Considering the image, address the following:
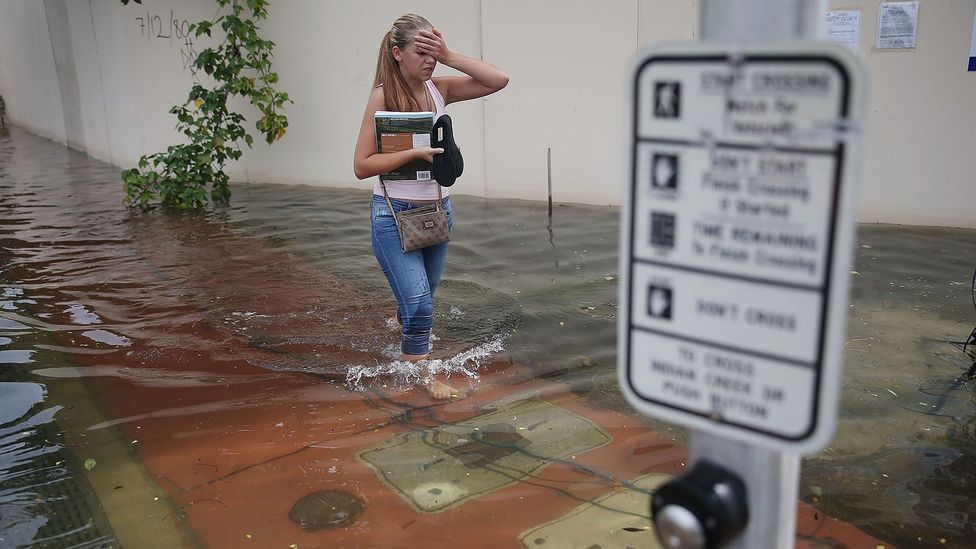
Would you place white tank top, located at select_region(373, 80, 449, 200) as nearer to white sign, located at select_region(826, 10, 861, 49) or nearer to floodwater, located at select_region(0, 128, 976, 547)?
floodwater, located at select_region(0, 128, 976, 547)

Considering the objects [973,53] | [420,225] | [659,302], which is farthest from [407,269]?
[973,53]

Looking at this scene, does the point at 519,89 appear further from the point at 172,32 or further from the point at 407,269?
the point at 172,32

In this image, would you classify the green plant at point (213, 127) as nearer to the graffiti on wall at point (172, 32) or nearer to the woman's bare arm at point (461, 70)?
the graffiti on wall at point (172, 32)

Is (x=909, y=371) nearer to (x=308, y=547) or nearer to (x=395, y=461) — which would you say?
(x=395, y=461)

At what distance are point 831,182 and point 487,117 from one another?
331 inches

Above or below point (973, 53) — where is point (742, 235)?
below

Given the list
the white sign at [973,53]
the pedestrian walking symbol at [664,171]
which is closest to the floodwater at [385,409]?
the white sign at [973,53]

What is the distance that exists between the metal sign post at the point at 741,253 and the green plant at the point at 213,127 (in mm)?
9099

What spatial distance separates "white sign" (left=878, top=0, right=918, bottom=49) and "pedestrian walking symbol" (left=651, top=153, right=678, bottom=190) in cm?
668

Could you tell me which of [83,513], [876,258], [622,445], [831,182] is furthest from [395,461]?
[876,258]

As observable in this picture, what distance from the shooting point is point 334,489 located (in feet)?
10.5

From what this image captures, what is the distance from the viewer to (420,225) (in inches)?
158

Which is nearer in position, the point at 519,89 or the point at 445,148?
the point at 445,148

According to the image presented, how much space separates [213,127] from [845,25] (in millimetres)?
7205
